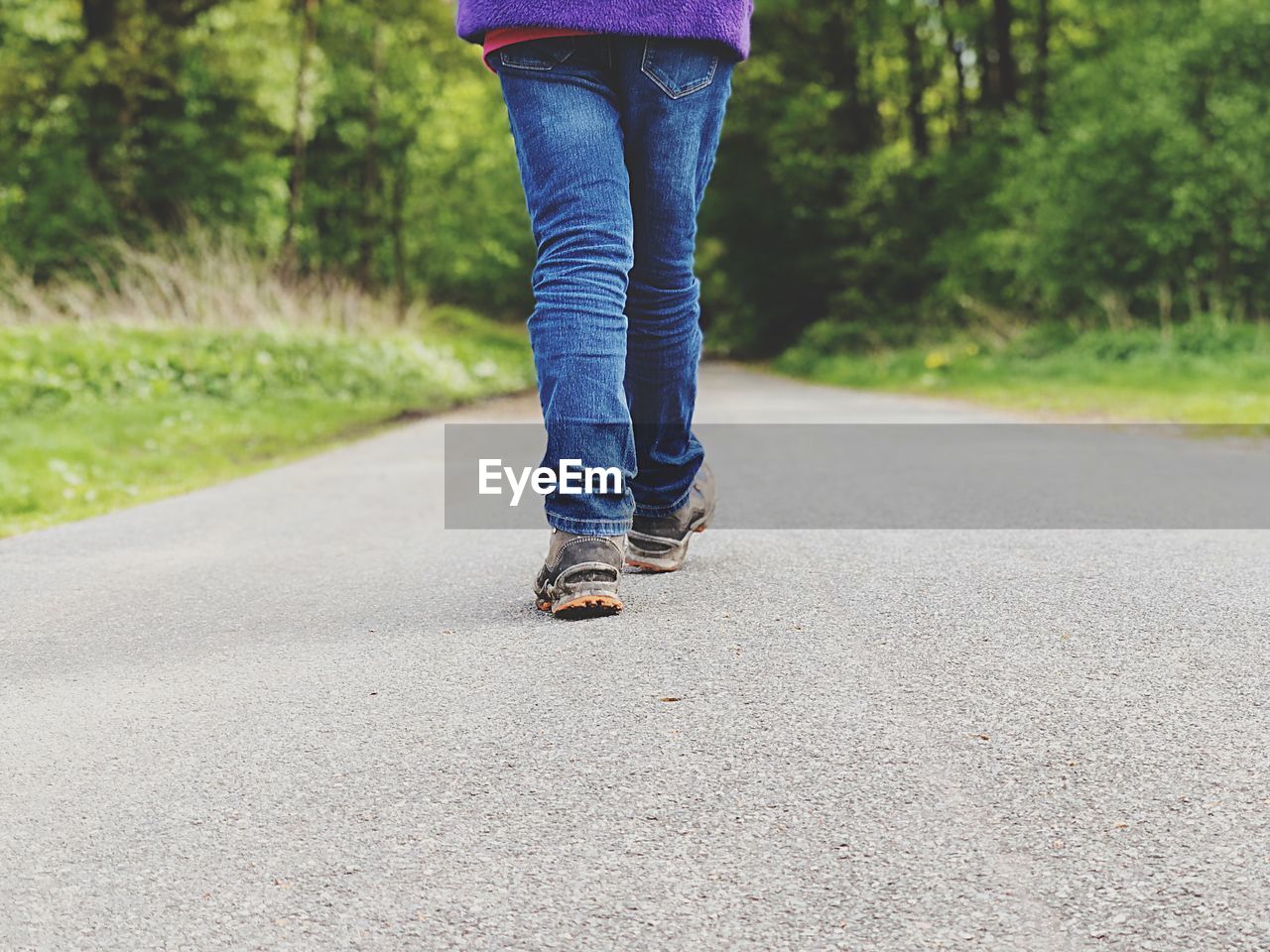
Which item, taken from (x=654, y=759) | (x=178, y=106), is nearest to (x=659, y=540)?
(x=654, y=759)

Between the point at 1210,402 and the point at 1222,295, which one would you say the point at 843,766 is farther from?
the point at 1222,295

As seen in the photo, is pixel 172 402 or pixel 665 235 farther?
pixel 172 402

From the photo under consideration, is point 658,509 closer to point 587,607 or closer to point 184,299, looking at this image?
point 587,607

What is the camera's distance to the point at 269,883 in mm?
1705

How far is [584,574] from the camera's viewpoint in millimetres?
2994

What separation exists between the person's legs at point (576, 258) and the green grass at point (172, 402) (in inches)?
121

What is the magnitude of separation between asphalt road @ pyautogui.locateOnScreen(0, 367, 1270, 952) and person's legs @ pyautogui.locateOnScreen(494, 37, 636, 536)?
1.32ft

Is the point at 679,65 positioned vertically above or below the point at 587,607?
above

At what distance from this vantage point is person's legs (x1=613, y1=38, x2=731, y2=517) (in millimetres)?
3092

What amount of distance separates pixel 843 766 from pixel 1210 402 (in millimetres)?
9501

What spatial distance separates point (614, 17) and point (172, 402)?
26.2 feet

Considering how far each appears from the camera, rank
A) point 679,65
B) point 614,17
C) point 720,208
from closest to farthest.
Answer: point 614,17 → point 679,65 → point 720,208

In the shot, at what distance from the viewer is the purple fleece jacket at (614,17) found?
9.67 ft

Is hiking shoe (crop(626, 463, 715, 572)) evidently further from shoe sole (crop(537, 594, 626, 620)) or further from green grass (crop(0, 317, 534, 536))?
green grass (crop(0, 317, 534, 536))
